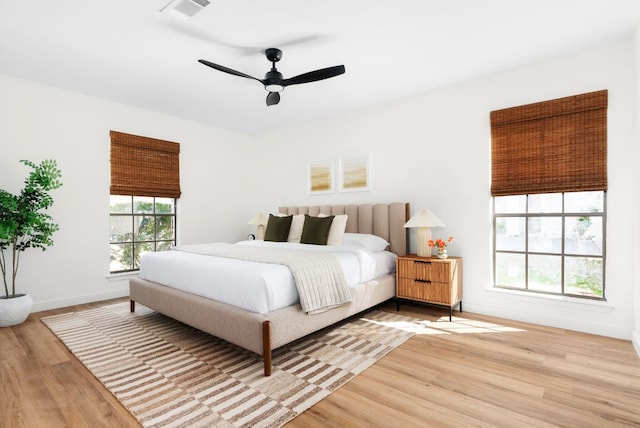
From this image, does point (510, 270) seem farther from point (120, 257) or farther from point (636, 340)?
point (120, 257)

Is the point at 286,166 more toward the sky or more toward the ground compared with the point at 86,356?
more toward the sky

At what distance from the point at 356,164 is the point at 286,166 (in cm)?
146

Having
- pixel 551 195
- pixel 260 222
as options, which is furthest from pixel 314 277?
pixel 260 222

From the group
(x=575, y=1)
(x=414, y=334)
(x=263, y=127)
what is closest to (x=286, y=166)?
(x=263, y=127)

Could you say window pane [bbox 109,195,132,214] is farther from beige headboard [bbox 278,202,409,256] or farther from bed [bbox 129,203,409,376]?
beige headboard [bbox 278,202,409,256]

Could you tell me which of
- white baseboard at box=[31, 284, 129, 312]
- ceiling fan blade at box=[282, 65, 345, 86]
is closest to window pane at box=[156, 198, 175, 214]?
white baseboard at box=[31, 284, 129, 312]

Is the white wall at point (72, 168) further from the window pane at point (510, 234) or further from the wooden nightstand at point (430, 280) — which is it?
the window pane at point (510, 234)

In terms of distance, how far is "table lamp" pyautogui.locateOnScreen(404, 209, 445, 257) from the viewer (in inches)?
145

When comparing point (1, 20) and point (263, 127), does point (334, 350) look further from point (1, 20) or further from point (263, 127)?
point (263, 127)

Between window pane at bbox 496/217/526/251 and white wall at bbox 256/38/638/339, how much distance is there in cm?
14

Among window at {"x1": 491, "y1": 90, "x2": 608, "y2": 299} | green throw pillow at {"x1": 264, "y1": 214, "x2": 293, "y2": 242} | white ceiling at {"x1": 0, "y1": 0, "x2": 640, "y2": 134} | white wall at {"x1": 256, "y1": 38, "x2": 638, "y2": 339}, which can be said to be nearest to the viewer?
white ceiling at {"x1": 0, "y1": 0, "x2": 640, "y2": 134}

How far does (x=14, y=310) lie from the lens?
329 centimetres

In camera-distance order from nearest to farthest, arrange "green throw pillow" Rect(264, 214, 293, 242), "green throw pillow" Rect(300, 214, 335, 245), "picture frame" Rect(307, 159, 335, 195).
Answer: "green throw pillow" Rect(300, 214, 335, 245) < "green throw pillow" Rect(264, 214, 293, 242) < "picture frame" Rect(307, 159, 335, 195)

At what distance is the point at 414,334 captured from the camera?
308cm
